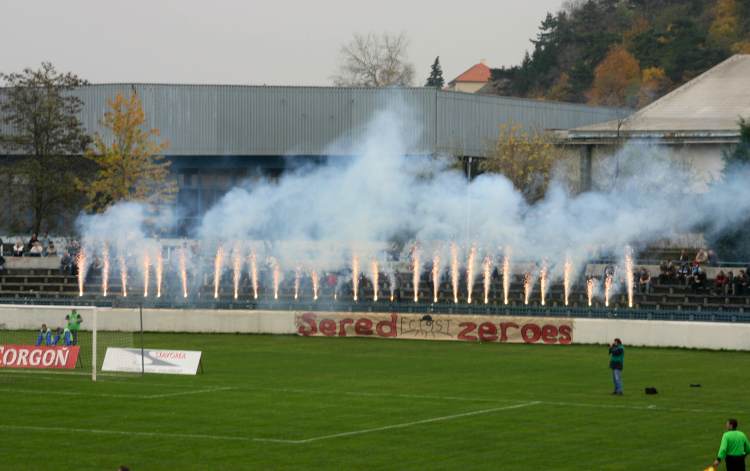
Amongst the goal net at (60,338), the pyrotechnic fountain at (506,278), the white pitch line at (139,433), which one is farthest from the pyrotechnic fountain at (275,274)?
the white pitch line at (139,433)

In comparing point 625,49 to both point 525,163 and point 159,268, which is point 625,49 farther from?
point 159,268

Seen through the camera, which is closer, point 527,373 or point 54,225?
point 527,373

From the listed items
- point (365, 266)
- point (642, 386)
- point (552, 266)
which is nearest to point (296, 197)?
point (365, 266)

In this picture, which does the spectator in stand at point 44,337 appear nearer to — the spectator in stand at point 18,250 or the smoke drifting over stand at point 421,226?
the smoke drifting over stand at point 421,226

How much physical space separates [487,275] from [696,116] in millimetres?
33328

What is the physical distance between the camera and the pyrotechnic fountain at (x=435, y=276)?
63987 millimetres

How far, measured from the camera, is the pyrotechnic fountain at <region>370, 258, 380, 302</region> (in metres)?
65.0

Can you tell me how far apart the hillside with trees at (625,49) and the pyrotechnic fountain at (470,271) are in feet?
231

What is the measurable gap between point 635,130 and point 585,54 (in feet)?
252

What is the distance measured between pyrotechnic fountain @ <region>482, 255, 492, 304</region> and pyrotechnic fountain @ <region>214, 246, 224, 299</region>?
13.0 m

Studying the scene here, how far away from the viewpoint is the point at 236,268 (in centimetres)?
6875

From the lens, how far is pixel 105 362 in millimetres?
44781

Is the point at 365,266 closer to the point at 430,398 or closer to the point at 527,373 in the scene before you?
the point at 527,373

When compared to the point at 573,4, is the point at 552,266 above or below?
below
